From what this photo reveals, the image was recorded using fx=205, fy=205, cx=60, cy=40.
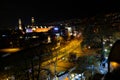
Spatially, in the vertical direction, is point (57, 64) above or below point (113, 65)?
below

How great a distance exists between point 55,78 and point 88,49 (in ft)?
45.0

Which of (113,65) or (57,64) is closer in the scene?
(113,65)

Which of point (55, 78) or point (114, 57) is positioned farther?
point (55, 78)

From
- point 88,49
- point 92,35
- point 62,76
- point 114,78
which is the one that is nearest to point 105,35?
point 92,35

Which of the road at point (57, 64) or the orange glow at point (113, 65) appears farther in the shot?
the road at point (57, 64)

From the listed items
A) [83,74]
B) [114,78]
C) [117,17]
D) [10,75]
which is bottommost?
[83,74]

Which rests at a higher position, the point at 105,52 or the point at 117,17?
the point at 117,17

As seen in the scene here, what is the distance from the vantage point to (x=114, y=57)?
10.7 meters

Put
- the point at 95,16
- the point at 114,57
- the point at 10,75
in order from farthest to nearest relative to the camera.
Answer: the point at 95,16
the point at 10,75
the point at 114,57

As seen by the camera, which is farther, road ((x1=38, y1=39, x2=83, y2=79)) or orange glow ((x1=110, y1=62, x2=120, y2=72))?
road ((x1=38, y1=39, x2=83, y2=79))

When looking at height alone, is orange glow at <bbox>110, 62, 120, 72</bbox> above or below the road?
above

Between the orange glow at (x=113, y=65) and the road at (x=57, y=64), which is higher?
the orange glow at (x=113, y=65)

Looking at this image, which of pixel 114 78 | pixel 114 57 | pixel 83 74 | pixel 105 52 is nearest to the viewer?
pixel 114 78

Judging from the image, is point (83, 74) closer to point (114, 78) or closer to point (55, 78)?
point (55, 78)
